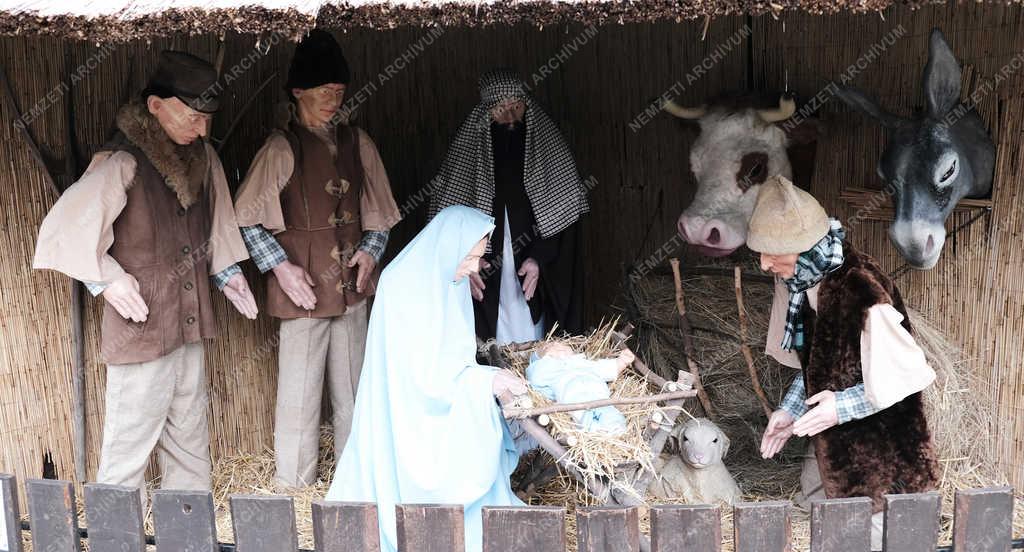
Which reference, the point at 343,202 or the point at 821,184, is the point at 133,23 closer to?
the point at 343,202

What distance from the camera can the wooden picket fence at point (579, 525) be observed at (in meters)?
2.99

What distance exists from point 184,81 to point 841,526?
2922 mm

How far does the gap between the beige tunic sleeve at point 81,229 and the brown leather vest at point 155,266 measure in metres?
0.12

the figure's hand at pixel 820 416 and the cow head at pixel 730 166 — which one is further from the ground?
the cow head at pixel 730 166

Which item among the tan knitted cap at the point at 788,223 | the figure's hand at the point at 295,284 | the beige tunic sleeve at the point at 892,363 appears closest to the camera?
the beige tunic sleeve at the point at 892,363

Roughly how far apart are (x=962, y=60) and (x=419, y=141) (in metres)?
3.17

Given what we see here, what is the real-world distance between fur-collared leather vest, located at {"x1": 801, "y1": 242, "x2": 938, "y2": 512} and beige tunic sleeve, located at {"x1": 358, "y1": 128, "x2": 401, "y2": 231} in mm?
2104

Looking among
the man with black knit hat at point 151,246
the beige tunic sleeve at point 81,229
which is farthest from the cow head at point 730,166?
the beige tunic sleeve at point 81,229

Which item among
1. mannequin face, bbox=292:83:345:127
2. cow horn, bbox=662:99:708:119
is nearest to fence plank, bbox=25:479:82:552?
mannequin face, bbox=292:83:345:127

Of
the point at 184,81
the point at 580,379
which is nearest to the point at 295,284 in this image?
the point at 184,81

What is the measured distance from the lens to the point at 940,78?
4.01m

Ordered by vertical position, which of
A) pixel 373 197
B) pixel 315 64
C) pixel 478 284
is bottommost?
pixel 478 284

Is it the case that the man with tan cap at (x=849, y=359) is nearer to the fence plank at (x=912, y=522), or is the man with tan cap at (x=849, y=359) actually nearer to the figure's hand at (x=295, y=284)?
the fence plank at (x=912, y=522)

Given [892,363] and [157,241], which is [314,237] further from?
[892,363]
